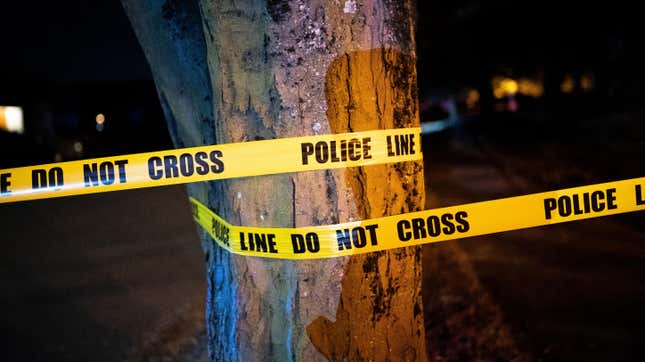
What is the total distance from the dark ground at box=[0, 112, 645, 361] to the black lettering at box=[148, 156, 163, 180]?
2.56 metres

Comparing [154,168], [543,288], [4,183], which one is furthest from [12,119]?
[154,168]

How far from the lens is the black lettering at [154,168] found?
8.14 ft

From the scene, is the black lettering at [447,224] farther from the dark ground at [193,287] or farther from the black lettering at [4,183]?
the dark ground at [193,287]

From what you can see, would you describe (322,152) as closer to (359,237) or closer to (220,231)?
(359,237)

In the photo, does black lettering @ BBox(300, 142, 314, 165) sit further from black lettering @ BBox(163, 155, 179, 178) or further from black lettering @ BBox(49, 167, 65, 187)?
black lettering @ BBox(49, 167, 65, 187)

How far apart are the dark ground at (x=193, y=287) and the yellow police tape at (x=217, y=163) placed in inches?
94.3

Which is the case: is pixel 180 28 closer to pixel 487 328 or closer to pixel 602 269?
pixel 487 328

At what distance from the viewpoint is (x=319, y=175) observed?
2148mm

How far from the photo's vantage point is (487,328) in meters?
4.81

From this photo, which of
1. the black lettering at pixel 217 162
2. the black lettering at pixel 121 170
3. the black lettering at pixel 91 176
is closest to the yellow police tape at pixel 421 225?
the black lettering at pixel 217 162

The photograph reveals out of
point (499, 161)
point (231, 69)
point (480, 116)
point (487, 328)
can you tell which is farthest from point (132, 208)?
point (480, 116)

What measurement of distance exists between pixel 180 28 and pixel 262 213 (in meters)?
1.10

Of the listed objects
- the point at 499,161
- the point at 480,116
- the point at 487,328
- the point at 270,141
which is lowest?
the point at 487,328

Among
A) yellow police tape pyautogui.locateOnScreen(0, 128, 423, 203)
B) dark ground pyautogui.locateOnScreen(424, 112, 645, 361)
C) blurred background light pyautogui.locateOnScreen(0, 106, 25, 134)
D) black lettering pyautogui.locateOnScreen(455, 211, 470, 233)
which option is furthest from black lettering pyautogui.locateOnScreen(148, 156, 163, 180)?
blurred background light pyautogui.locateOnScreen(0, 106, 25, 134)
